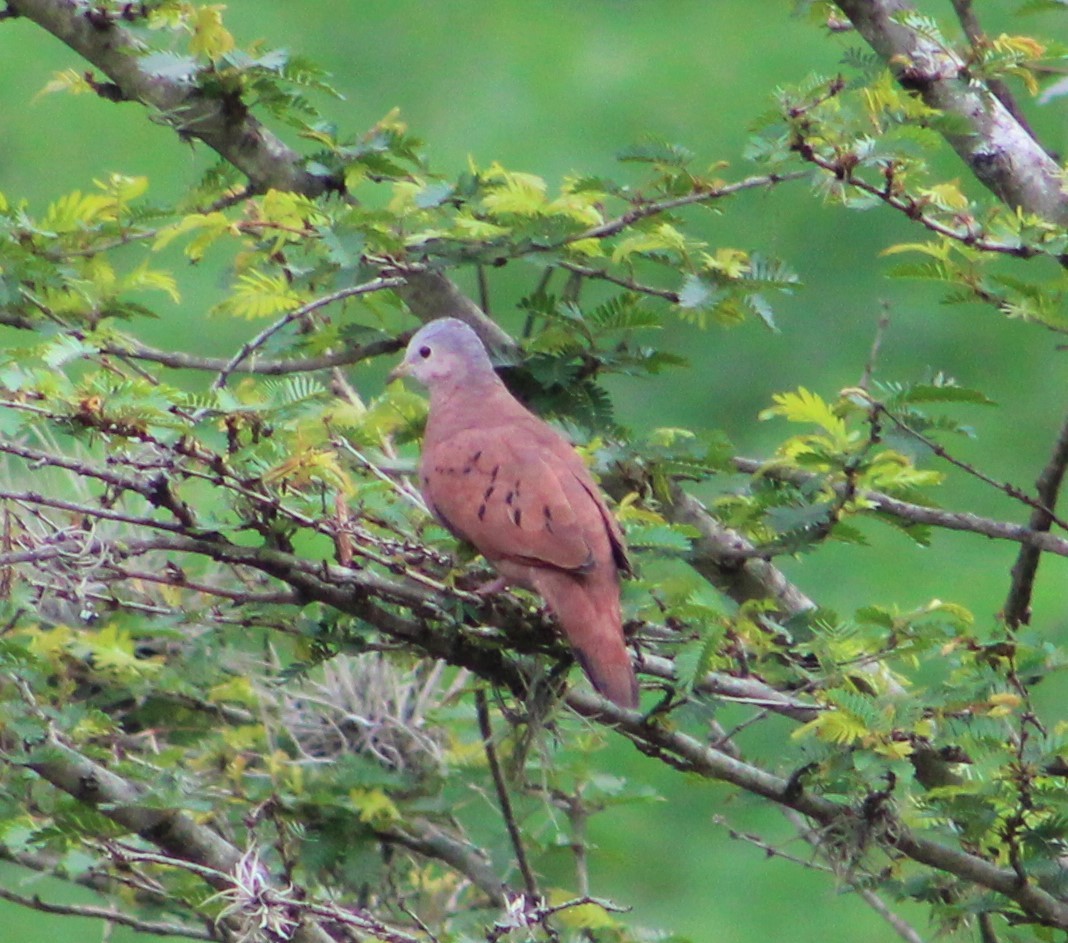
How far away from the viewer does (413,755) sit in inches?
171

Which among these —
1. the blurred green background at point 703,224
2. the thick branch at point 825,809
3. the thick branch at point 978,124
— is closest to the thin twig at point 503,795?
the thick branch at point 825,809

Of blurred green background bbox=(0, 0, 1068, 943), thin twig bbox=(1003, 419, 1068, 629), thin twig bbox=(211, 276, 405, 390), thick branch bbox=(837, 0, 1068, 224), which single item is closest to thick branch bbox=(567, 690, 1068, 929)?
thin twig bbox=(1003, 419, 1068, 629)

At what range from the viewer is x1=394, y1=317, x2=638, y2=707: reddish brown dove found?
312cm

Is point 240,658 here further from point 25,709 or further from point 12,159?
point 12,159

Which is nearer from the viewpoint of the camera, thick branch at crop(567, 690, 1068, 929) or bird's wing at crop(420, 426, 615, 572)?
thick branch at crop(567, 690, 1068, 929)

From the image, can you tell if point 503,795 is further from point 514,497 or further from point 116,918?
point 116,918

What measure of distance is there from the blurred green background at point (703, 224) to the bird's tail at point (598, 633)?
333 centimetres

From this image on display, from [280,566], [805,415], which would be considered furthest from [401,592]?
[805,415]

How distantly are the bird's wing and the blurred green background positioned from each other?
3.08m

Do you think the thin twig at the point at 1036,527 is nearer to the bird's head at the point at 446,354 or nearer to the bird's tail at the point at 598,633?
the bird's tail at the point at 598,633

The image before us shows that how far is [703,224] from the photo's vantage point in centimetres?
841

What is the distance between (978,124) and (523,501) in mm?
1188

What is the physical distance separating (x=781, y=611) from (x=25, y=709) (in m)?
1.53

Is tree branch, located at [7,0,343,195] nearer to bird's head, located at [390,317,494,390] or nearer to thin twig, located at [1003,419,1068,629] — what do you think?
bird's head, located at [390,317,494,390]
